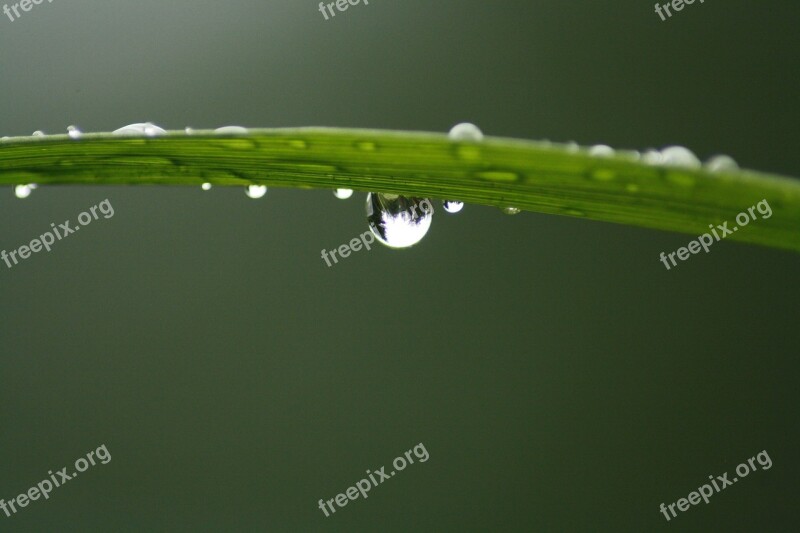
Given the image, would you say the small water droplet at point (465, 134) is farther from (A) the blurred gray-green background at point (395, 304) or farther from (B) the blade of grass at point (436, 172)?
(A) the blurred gray-green background at point (395, 304)

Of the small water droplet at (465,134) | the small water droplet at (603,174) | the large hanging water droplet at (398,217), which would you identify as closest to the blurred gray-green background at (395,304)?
the large hanging water droplet at (398,217)

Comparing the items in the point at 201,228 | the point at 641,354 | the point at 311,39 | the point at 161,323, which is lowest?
the point at 641,354

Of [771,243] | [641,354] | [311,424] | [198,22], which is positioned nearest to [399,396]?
[311,424]

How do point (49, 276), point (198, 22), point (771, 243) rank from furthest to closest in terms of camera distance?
point (49, 276)
point (198, 22)
point (771, 243)

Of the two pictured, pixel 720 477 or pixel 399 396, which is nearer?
pixel 720 477

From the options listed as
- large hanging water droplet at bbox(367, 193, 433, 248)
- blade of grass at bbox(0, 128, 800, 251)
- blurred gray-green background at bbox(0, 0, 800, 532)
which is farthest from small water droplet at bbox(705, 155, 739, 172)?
blurred gray-green background at bbox(0, 0, 800, 532)

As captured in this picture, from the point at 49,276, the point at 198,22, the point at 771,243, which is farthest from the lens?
the point at 49,276

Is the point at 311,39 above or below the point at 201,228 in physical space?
above

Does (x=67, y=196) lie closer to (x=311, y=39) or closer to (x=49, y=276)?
(x=49, y=276)
